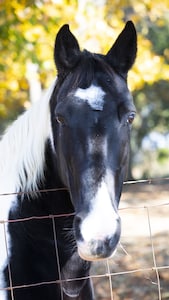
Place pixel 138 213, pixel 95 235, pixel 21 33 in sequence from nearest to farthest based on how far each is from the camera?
pixel 95 235 < pixel 21 33 < pixel 138 213

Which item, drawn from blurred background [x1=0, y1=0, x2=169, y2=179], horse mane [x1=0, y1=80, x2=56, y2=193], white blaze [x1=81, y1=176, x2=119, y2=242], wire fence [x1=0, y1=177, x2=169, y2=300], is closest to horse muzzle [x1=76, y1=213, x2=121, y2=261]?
white blaze [x1=81, y1=176, x2=119, y2=242]

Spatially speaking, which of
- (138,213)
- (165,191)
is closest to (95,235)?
(138,213)

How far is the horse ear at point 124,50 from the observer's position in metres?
2.64

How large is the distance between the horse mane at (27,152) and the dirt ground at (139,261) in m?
0.51

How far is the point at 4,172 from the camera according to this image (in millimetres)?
2717

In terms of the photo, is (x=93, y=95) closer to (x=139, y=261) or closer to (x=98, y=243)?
(x=98, y=243)

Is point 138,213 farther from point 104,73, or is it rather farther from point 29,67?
point 104,73

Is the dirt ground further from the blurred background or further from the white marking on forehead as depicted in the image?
the blurred background

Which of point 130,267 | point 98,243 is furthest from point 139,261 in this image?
point 98,243

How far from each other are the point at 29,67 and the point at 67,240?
481 cm

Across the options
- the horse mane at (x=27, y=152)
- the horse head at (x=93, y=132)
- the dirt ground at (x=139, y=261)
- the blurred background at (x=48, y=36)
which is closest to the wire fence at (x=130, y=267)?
the dirt ground at (x=139, y=261)

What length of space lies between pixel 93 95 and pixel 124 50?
431 millimetres

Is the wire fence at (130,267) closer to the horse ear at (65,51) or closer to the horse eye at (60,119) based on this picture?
the horse eye at (60,119)

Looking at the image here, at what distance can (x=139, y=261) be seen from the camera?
247 inches
